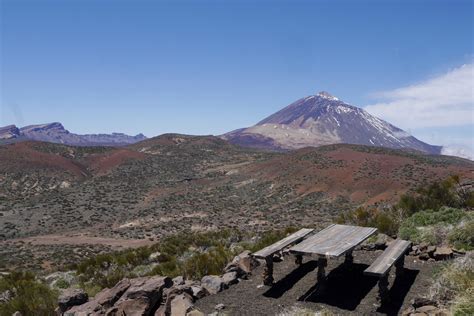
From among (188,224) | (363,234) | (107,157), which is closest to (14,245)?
(188,224)

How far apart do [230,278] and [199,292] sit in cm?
93

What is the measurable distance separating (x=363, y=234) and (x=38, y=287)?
728 centimetres

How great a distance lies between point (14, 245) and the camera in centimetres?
2412

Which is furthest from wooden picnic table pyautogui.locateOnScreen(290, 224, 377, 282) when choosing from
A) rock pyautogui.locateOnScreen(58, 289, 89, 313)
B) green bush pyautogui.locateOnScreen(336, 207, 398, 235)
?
rock pyautogui.locateOnScreen(58, 289, 89, 313)

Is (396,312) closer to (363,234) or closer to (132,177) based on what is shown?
(363,234)

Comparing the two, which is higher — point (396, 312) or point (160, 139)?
point (160, 139)

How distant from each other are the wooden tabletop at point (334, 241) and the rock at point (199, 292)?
1661 millimetres

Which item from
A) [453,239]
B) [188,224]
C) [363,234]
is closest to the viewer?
[363,234]

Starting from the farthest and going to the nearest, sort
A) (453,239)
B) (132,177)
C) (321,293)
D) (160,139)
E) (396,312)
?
1. (160,139)
2. (132,177)
3. (453,239)
4. (321,293)
5. (396,312)

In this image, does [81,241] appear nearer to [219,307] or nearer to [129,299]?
[129,299]

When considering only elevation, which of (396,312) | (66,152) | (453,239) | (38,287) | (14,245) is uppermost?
(66,152)

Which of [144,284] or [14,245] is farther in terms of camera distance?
[14,245]

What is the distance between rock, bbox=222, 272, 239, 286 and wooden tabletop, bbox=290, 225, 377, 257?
A: 1.33 metres

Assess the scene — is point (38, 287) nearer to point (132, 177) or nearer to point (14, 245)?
point (14, 245)
